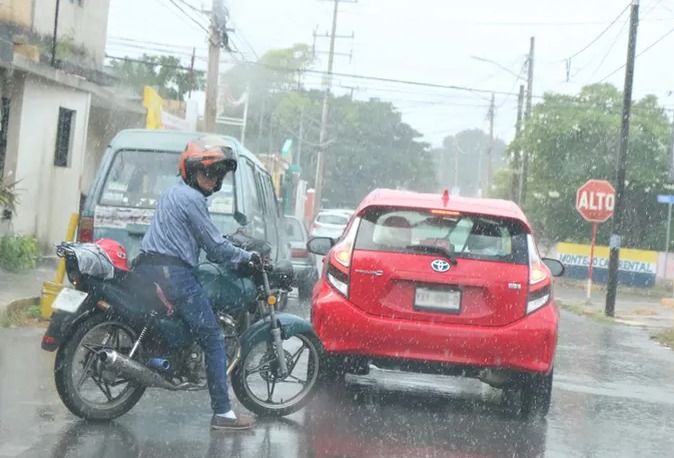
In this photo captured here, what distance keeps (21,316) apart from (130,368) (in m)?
5.36

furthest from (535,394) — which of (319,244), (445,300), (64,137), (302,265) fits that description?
(64,137)

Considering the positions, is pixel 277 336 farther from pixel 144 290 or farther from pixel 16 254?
pixel 16 254

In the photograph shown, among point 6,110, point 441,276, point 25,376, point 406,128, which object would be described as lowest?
point 25,376

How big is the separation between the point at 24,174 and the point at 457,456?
13.4 metres

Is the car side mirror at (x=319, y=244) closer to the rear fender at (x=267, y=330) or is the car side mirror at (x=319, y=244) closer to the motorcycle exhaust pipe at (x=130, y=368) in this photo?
the rear fender at (x=267, y=330)

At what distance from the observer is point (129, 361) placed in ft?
20.5

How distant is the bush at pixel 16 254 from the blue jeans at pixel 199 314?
32.8 ft

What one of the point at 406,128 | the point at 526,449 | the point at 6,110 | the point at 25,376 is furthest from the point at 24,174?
the point at 406,128

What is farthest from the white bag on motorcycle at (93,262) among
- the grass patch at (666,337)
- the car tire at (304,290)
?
the car tire at (304,290)

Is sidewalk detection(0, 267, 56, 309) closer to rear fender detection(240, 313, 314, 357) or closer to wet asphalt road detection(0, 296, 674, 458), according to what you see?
wet asphalt road detection(0, 296, 674, 458)

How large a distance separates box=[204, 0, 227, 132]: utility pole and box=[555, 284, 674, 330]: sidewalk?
30.0 feet

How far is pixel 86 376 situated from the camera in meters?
6.31

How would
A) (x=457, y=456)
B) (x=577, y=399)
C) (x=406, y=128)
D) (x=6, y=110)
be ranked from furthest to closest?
(x=406, y=128)
(x=6, y=110)
(x=577, y=399)
(x=457, y=456)

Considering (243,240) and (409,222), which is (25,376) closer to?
(243,240)
